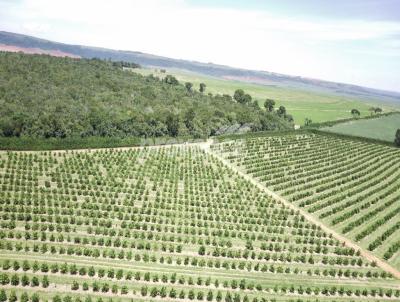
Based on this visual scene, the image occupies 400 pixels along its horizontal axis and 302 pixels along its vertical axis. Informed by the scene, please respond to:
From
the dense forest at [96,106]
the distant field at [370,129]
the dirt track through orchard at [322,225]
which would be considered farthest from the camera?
the distant field at [370,129]

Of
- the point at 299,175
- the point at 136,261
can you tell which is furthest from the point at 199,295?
the point at 299,175

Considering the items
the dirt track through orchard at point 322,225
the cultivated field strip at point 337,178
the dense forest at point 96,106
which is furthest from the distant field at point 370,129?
the dirt track through orchard at point 322,225

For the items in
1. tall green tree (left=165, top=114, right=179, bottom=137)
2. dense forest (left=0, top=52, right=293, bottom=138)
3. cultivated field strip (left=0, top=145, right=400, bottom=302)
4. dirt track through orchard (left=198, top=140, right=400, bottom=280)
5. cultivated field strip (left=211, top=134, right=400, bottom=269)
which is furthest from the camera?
tall green tree (left=165, top=114, right=179, bottom=137)

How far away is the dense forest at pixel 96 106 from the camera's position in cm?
8888

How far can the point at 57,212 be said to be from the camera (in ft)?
150

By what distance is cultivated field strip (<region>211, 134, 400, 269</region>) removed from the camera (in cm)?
5016

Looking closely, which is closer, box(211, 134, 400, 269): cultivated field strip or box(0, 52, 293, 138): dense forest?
box(211, 134, 400, 269): cultivated field strip

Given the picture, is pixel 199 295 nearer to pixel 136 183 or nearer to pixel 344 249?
pixel 344 249

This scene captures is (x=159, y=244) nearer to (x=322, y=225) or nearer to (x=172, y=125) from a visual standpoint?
(x=322, y=225)

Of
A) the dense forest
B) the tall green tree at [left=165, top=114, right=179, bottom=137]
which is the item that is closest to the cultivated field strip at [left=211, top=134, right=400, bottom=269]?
the tall green tree at [left=165, top=114, right=179, bottom=137]

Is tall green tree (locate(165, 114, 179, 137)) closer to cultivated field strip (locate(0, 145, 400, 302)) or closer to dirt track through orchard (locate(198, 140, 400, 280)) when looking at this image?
dirt track through orchard (locate(198, 140, 400, 280))

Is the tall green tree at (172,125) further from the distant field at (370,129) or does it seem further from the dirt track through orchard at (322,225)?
the distant field at (370,129)

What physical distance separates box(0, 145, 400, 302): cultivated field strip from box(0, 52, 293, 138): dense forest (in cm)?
2806

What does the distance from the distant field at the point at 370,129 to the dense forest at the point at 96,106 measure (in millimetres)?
18732
